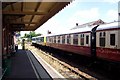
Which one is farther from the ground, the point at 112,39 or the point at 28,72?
the point at 112,39

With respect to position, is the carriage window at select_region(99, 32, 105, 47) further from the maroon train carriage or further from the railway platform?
the railway platform

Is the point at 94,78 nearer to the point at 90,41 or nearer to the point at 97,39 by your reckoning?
the point at 97,39

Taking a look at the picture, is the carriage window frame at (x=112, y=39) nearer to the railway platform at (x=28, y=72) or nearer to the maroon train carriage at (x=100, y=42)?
the maroon train carriage at (x=100, y=42)

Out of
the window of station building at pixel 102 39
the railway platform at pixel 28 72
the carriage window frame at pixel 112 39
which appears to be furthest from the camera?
the window of station building at pixel 102 39

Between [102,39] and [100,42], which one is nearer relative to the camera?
[102,39]

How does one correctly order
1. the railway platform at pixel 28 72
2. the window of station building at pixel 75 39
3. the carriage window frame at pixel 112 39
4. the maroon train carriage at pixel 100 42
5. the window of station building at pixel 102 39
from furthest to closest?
the window of station building at pixel 75 39 → the window of station building at pixel 102 39 → the carriage window frame at pixel 112 39 → the maroon train carriage at pixel 100 42 → the railway platform at pixel 28 72

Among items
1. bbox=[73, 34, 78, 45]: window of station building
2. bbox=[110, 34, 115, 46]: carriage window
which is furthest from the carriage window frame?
bbox=[73, 34, 78, 45]: window of station building

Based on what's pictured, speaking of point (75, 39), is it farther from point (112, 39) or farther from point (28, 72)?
point (112, 39)

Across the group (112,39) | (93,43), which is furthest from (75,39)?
(112,39)

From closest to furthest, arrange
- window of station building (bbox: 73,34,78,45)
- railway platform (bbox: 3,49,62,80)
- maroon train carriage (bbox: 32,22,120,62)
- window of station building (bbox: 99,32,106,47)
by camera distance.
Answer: railway platform (bbox: 3,49,62,80) → maroon train carriage (bbox: 32,22,120,62) → window of station building (bbox: 99,32,106,47) → window of station building (bbox: 73,34,78,45)

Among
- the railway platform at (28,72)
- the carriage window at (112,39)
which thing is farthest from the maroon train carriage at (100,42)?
the railway platform at (28,72)

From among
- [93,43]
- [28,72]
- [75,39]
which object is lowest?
[28,72]

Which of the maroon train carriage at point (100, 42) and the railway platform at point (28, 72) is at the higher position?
the maroon train carriage at point (100, 42)

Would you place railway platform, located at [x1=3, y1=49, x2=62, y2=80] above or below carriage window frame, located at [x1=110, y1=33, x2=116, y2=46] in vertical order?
below
